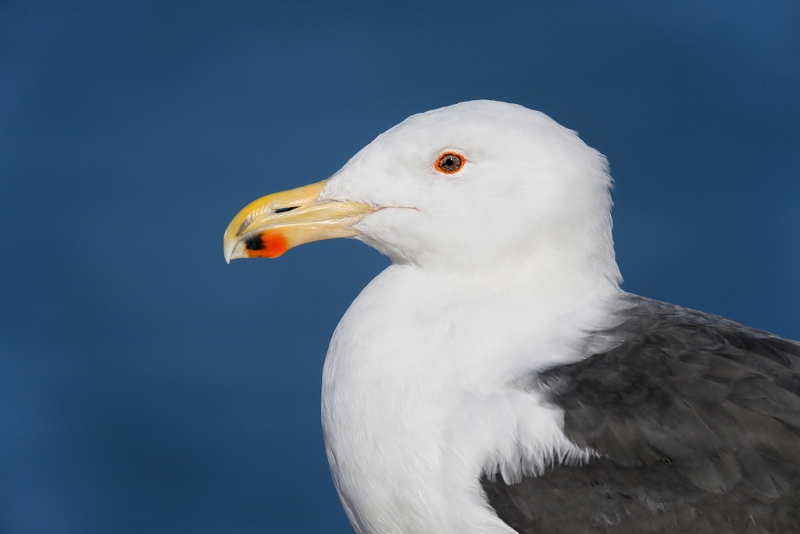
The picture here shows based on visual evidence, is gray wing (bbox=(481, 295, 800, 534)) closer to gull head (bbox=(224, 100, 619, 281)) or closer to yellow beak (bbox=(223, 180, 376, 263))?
gull head (bbox=(224, 100, 619, 281))

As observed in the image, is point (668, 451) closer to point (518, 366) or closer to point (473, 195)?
point (518, 366)

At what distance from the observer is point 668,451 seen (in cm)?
207

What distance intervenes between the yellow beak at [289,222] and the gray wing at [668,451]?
579mm

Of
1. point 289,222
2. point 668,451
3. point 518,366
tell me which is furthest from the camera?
point 289,222

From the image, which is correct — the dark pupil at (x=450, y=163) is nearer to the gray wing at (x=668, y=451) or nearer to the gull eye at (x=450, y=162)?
the gull eye at (x=450, y=162)

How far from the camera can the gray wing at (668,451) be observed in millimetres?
2047

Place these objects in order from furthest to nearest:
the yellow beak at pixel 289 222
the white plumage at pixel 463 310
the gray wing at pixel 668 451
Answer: the yellow beak at pixel 289 222, the white plumage at pixel 463 310, the gray wing at pixel 668 451

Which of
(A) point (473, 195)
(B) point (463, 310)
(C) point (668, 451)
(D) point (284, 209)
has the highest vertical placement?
(D) point (284, 209)

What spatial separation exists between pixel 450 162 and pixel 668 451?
2.61 feet

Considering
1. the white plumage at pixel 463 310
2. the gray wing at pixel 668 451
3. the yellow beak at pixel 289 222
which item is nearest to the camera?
the gray wing at pixel 668 451

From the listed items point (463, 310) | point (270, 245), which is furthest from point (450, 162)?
point (270, 245)

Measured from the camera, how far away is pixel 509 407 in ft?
7.03

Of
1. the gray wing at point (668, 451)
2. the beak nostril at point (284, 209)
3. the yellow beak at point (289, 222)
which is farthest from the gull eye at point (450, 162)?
the gray wing at point (668, 451)

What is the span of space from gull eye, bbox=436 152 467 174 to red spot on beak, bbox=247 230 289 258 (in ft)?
1.36
